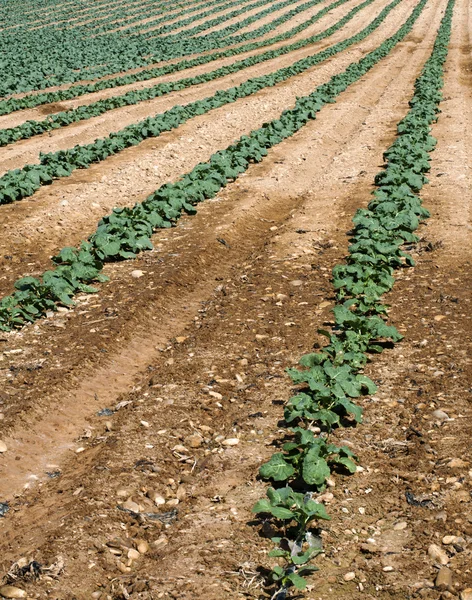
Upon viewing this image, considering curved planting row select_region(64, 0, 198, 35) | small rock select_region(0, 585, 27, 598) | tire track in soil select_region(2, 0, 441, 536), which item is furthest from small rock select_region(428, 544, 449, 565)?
curved planting row select_region(64, 0, 198, 35)

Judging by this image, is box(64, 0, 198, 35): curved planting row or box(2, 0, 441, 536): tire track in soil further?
box(64, 0, 198, 35): curved planting row

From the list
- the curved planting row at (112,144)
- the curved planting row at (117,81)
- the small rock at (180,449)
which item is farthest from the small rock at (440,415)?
the curved planting row at (117,81)

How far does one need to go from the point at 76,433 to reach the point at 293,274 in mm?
5052

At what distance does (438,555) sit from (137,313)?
5687 millimetres

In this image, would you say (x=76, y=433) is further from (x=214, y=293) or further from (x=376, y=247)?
(x=376, y=247)

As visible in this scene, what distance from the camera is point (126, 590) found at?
5.15 m

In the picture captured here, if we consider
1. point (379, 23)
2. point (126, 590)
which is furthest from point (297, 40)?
point (126, 590)

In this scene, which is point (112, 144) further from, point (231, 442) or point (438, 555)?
point (438, 555)

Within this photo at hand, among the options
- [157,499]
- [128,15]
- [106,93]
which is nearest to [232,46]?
[106,93]

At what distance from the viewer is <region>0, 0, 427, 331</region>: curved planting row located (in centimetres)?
990

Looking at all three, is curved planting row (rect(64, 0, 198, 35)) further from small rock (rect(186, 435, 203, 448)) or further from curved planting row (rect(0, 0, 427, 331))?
small rock (rect(186, 435, 203, 448))

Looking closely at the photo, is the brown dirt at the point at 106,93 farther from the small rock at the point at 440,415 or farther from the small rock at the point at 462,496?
the small rock at the point at 462,496

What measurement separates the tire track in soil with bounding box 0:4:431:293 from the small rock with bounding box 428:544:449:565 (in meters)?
7.72

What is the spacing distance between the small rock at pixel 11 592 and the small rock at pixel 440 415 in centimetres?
417
